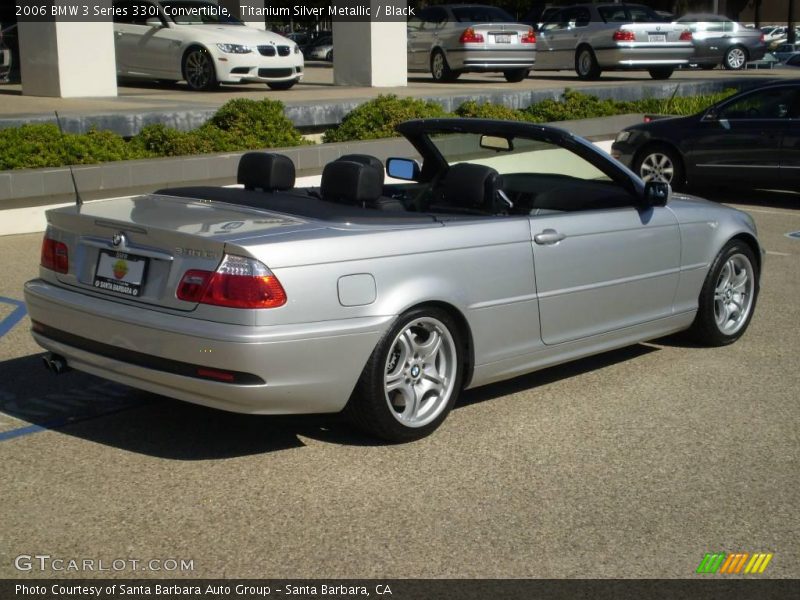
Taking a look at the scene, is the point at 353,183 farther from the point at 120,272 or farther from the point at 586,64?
the point at 586,64

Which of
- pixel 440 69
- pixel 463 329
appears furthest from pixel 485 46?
pixel 463 329

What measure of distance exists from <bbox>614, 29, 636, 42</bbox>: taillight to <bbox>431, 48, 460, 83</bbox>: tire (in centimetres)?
372

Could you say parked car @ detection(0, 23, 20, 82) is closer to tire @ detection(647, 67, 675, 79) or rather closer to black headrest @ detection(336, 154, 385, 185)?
tire @ detection(647, 67, 675, 79)

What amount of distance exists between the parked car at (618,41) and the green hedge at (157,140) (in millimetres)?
12768

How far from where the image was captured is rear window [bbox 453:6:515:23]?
910 inches

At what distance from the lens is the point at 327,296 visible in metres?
4.98

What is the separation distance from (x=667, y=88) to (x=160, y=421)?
16896 millimetres

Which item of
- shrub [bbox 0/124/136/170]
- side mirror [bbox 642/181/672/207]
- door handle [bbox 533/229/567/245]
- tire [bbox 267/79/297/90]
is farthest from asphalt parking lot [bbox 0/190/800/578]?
tire [bbox 267/79/297/90]

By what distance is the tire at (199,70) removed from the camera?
1872cm

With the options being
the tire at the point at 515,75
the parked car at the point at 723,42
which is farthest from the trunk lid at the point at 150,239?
the parked car at the point at 723,42

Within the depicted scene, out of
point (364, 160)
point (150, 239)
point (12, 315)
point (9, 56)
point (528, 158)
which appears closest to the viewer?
point (150, 239)

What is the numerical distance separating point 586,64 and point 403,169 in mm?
20193

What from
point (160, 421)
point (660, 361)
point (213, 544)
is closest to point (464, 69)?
point (660, 361)
